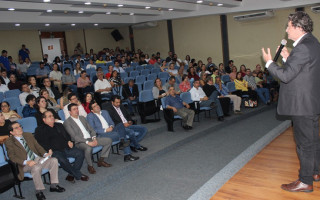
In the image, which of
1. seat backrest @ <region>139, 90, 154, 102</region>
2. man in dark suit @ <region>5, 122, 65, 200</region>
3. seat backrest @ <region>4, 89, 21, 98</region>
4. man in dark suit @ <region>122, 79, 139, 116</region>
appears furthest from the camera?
man in dark suit @ <region>122, 79, 139, 116</region>

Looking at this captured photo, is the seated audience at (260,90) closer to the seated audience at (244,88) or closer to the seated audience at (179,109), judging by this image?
the seated audience at (244,88)

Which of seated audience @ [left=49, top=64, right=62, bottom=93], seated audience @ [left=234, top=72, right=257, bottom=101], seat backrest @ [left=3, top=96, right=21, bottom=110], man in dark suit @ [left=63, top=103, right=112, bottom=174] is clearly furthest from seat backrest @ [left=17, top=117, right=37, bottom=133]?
Result: seated audience @ [left=234, top=72, right=257, bottom=101]

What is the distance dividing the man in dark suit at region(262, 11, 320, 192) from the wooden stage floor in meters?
0.20

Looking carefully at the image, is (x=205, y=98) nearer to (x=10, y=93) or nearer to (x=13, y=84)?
(x=10, y=93)

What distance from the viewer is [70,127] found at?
164 inches

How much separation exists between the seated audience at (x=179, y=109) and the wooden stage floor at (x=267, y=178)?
2671 millimetres

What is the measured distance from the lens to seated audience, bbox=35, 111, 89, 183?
3766mm

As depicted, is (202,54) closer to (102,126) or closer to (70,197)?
(102,126)

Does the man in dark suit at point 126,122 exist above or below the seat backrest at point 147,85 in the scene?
below

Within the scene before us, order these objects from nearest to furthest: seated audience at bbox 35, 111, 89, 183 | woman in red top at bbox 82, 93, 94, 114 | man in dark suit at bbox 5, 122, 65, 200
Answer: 1. man in dark suit at bbox 5, 122, 65, 200
2. seated audience at bbox 35, 111, 89, 183
3. woman in red top at bbox 82, 93, 94, 114

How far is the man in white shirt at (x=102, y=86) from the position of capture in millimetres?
7016

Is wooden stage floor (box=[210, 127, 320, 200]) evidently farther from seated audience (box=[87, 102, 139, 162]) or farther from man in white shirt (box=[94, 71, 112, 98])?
→ man in white shirt (box=[94, 71, 112, 98])

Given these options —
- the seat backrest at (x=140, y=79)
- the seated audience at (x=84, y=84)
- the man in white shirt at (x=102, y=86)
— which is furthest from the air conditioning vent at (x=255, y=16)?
the seated audience at (x=84, y=84)

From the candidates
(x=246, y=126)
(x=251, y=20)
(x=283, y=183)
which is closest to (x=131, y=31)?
(x=251, y=20)
